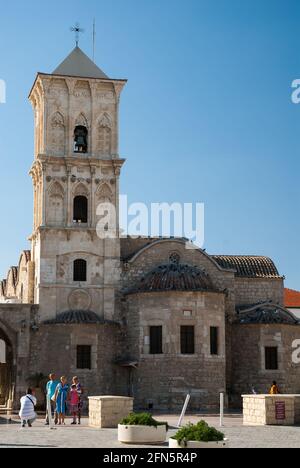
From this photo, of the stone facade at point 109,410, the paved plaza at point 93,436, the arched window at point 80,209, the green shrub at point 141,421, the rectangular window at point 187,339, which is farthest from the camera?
the arched window at point 80,209

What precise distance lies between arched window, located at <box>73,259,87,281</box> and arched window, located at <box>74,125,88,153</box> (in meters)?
5.62

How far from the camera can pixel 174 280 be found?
1444 inches

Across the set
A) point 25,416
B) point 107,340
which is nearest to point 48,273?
point 107,340

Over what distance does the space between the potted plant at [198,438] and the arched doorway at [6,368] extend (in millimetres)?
22704

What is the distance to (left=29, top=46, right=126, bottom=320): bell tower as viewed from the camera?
37.8 metres

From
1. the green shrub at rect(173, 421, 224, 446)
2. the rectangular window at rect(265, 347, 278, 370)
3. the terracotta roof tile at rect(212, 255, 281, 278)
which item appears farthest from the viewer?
the terracotta roof tile at rect(212, 255, 281, 278)

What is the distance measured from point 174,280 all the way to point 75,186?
6.83 metres

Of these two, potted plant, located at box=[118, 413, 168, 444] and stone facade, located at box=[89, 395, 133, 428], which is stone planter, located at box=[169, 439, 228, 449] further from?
stone facade, located at box=[89, 395, 133, 428]

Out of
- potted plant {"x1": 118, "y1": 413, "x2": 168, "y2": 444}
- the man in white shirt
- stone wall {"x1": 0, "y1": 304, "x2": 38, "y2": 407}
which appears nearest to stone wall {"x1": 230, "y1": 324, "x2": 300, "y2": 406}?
stone wall {"x1": 0, "y1": 304, "x2": 38, "y2": 407}

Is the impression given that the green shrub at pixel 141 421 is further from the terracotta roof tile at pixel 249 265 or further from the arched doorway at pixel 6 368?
the terracotta roof tile at pixel 249 265

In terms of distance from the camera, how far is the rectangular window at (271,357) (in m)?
38.3

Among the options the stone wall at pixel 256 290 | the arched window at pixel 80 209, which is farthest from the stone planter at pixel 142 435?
the stone wall at pixel 256 290

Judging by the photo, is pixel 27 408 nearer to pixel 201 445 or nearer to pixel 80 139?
pixel 201 445

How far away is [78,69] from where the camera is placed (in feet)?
132
